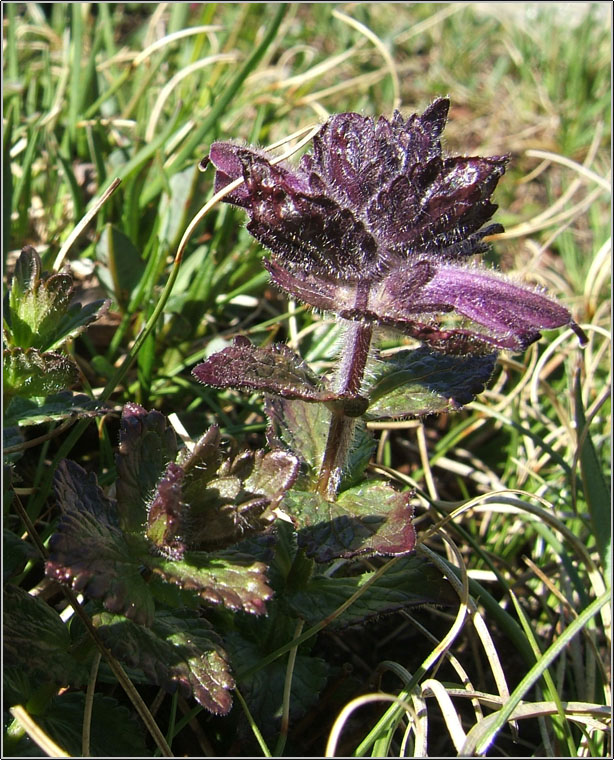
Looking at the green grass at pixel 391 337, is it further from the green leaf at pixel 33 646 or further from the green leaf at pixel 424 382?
the green leaf at pixel 424 382

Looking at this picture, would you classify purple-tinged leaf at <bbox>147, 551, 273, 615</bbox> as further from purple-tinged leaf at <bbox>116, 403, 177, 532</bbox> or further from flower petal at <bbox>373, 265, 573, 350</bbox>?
flower petal at <bbox>373, 265, 573, 350</bbox>

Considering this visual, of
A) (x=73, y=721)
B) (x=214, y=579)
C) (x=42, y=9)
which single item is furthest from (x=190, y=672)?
(x=42, y=9)

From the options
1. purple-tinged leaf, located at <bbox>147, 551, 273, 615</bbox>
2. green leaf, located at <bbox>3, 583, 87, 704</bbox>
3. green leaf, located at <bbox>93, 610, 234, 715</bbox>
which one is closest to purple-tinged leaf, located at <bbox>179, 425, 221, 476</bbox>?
purple-tinged leaf, located at <bbox>147, 551, 273, 615</bbox>

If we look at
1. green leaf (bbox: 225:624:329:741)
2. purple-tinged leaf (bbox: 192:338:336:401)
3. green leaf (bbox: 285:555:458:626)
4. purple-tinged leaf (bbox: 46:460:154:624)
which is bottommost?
green leaf (bbox: 225:624:329:741)

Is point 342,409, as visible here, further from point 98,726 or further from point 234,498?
point 98,726

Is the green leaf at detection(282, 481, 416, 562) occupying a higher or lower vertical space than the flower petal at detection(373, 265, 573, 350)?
lower
